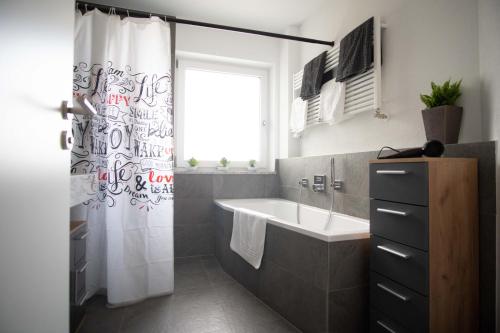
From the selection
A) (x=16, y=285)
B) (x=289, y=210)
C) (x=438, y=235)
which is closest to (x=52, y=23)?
(x=16, y=285)

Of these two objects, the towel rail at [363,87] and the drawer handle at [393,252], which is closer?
the drawer handle at [393,252]

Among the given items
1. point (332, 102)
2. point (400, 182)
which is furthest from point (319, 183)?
point (400, 182)

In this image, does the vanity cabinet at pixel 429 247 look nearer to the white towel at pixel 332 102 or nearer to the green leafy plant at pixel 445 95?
the green leafy plant at pixel 445 95

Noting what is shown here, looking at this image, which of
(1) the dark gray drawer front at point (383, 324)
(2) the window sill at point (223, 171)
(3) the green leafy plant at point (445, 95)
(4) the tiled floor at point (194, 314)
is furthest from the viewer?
(2) the window sill at point (223, 171)

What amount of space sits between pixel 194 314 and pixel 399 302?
4.28 feet

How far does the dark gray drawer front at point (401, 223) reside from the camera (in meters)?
1.21

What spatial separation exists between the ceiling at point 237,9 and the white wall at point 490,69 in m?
1.74

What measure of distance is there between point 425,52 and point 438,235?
1.24 metres

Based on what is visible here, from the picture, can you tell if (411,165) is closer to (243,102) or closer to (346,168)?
(346,168)

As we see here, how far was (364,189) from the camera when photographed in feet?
6.83

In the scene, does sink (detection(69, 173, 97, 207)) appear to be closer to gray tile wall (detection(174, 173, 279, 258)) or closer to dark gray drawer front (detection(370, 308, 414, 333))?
gray tile wall (detection(174, 173, 279, 258))

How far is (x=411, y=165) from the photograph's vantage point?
1268 mm

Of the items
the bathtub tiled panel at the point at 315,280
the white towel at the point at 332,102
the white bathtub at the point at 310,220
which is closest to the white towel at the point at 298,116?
the white towel at the point at 332,102

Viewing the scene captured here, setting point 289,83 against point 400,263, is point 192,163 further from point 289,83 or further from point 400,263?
point 400,263
